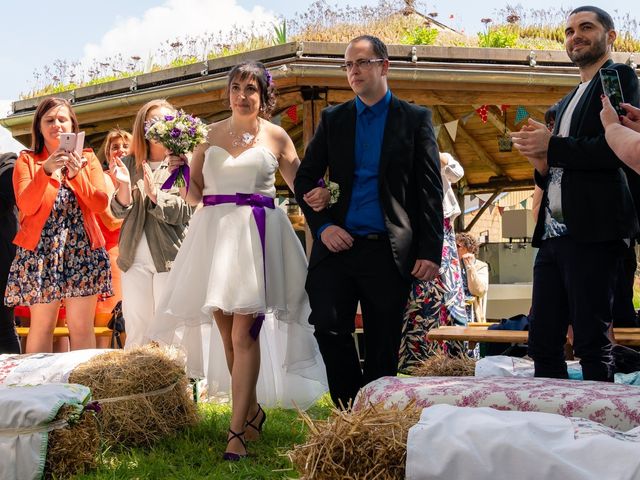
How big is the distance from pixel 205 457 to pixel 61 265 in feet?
5.84

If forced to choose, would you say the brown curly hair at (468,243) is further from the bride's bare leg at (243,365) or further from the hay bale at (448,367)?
the bride's bare leg at (243,365)

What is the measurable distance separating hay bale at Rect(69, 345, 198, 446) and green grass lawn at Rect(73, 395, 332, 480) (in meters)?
0.08

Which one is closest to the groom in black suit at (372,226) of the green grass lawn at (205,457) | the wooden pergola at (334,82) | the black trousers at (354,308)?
the black trousers at (354,308)

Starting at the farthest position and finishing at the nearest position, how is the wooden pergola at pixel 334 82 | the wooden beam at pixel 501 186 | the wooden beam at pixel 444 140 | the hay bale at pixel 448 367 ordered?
the wooden beam at pixel 501 186, the wooden beam at pixel 444 140, the wooden pergola at pixel 334 82, the hay bale at pixel 448 367

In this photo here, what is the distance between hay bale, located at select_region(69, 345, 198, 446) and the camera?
15.0 ft

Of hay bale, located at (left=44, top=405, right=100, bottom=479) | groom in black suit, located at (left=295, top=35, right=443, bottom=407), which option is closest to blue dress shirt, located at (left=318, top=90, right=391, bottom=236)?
groom in black suit, located at (left=295, top=35, right=443, bottom=407)

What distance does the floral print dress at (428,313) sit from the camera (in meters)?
6.35

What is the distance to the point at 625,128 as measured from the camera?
295 centimetres

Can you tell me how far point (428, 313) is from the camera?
6.41 m

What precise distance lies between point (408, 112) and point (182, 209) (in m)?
1.93

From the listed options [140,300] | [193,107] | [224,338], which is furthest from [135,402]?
[193,107]

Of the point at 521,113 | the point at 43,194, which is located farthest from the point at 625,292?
the point at 521,113

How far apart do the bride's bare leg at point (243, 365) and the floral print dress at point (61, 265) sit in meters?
1.44

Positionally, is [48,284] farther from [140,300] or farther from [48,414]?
[48,414]
